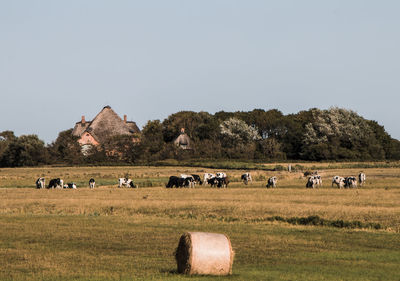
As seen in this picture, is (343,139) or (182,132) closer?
(343,139)

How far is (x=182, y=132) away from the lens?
145750 mm

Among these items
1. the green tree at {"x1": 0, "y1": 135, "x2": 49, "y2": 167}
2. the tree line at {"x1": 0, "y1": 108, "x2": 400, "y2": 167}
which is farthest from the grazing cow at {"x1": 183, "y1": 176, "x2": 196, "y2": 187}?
the green tree at {"x1": 0, "y1": 135, "x2": 49, "y2": 167}

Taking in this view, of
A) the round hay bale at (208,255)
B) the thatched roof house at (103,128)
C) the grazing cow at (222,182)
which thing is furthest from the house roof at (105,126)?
the round hay bale at (208,255)

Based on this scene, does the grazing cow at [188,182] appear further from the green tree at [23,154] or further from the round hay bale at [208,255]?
the green tree at [23,154]

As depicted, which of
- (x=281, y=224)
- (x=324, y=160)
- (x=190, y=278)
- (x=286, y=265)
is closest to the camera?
(x=190, y=278)

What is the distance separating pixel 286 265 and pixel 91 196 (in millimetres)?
30006

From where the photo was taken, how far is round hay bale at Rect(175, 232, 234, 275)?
16078 mm

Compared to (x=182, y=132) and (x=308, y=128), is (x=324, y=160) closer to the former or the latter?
(x=308, y=128)

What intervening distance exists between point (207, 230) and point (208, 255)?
403 inches

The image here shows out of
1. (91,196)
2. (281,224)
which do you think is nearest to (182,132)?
(91,196)

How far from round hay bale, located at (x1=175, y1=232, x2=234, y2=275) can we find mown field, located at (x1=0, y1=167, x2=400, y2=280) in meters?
0.30

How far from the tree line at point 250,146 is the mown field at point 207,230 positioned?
2796 inches

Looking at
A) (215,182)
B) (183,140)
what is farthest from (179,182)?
(183,140)

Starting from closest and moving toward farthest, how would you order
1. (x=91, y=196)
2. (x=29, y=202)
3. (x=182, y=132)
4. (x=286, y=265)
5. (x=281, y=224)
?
(x=286, y=265), (x=281, y=224), (x=29, y=202), (x=91, y=196), (x=182, y=132)
